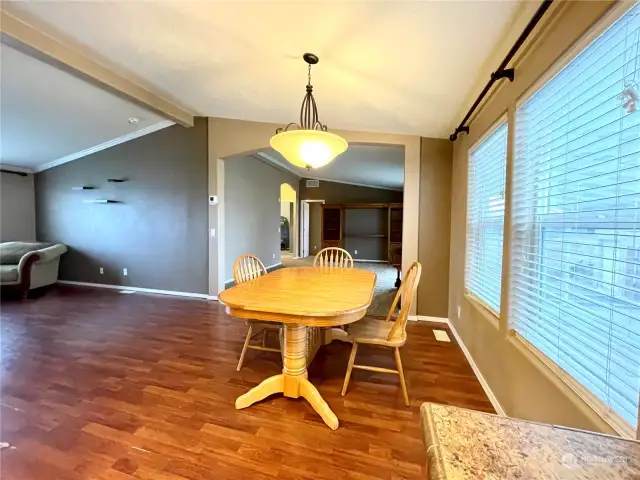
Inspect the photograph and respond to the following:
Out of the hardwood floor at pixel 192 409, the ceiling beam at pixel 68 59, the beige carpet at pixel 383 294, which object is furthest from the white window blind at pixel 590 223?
the ceiling beam at pixel 68 59

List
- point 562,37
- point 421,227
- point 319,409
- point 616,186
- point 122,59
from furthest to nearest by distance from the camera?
point 421,227 → point 122,59 → point 319,409 → point 562,37 → point 616,186

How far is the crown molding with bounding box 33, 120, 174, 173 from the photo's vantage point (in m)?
4.79

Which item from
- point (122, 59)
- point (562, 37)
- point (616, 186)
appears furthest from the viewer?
point (122, 59)

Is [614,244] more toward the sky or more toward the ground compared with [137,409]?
more toward the sky

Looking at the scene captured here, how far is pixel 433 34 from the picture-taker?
1845mm

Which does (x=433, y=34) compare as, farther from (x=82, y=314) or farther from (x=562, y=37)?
(x=82, y=314)

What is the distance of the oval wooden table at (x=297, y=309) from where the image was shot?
64.0 inches

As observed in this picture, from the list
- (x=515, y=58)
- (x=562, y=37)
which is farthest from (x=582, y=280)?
(x=515, y=58)

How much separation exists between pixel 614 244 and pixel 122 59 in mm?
3855

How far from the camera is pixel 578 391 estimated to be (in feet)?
3.91

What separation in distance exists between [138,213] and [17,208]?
2.58 m

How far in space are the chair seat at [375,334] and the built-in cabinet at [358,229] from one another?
7180mm

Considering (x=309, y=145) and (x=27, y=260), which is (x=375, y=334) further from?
(x=27, y=260)

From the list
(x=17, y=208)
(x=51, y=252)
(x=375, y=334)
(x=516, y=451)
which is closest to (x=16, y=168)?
(x=17, y=208)
